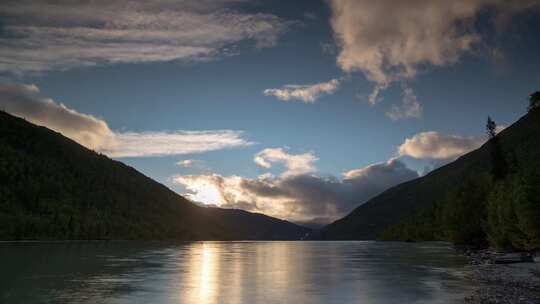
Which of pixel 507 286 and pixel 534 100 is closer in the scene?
pixel 507 286

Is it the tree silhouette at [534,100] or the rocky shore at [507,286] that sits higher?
the tree silhouette at [534,100]

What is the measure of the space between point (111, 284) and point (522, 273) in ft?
157

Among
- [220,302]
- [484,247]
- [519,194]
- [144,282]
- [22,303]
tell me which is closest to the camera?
[22,303]

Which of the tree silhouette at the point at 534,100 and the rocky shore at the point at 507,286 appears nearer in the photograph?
the rocky shore at the point at 507,286

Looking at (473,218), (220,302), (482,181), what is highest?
(482,181)

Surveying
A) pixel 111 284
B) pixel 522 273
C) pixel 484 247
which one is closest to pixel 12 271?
pixel 111 284

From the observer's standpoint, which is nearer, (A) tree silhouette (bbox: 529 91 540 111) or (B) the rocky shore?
(B) the rocky shore

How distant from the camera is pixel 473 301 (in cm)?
3816

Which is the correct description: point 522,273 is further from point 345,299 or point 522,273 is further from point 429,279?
point 345,299

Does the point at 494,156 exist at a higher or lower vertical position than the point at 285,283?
higher

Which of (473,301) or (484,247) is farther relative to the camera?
(484,247)

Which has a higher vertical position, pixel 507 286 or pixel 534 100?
pixel 534 100

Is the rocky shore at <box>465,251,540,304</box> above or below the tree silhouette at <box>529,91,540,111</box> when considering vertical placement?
below

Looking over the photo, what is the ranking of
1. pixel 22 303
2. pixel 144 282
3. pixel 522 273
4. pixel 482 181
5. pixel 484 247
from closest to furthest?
pixel 22 303 < pixel 144 282 < pixel 522 273 < pixel 484 247 < pixel 482 181
